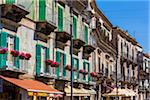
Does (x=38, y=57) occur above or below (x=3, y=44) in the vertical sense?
below

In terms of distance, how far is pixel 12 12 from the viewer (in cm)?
2172

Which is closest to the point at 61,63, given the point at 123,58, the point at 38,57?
the point at 38,57

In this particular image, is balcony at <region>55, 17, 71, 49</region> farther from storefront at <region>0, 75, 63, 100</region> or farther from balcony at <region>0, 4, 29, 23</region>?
balcony at <region>0, 4, 29, 23</region>

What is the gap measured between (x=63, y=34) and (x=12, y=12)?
766 cm

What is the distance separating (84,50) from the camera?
3644cm

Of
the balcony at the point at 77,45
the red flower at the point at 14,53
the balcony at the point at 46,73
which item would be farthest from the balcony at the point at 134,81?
the red flower at the point at 14,53

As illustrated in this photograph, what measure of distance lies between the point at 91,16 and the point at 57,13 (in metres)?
11.1

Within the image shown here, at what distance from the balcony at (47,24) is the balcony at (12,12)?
2.78 meters

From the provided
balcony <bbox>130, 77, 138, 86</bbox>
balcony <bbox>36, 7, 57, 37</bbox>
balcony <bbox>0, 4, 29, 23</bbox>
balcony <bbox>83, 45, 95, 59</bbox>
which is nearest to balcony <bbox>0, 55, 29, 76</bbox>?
balcony <bbox>0, 4, 29, 23</bbox>

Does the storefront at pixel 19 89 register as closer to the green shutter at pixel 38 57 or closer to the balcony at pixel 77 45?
the green shutter at pixel 38 57

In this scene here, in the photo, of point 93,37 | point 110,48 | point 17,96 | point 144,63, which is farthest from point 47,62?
point 144,63

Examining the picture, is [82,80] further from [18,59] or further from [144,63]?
[144,63]

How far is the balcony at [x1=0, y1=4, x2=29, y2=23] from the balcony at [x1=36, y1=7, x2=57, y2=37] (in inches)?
109

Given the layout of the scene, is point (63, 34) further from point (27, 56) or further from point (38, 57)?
point (27, 56)
